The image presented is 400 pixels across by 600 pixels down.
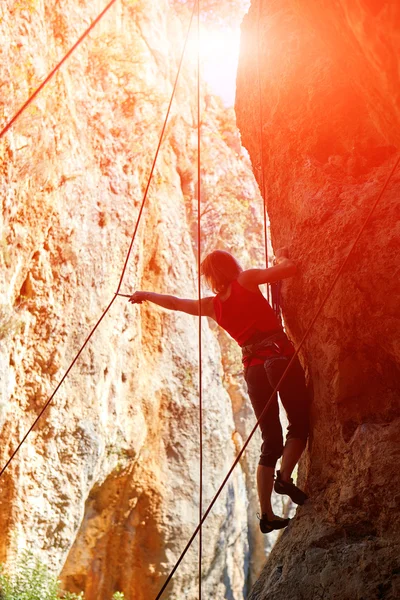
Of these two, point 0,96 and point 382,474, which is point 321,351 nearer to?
point 382,474

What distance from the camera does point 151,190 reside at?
10.3m

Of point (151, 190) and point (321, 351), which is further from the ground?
point (151, 190)

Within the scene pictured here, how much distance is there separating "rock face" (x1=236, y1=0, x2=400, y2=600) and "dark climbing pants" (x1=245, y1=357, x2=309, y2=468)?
107 mm

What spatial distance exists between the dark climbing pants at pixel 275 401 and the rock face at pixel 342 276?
0.11 meters

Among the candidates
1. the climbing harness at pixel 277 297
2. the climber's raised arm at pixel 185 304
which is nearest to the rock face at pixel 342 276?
the climbing harness at pixel 277 297

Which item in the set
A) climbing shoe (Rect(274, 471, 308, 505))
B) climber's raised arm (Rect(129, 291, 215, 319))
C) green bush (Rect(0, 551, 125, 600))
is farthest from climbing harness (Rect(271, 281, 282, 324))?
green bush (Rect(0, 551, 125, 600))

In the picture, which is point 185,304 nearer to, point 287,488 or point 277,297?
point 277,297

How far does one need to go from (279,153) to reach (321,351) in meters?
1.62

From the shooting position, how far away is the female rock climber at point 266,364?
335cm

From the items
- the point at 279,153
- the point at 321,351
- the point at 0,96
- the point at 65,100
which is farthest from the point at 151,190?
the point at 321,351

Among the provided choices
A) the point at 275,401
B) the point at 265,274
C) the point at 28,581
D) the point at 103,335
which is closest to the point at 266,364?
the point at 275,401

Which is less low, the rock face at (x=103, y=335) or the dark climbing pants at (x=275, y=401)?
the rock face at (x=103, y=335)

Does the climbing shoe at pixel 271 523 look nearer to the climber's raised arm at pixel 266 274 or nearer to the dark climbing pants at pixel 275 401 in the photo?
the dark climbing pants at pixel 275 401

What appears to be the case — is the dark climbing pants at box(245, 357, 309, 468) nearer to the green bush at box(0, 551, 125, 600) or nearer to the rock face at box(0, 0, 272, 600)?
the rock face at box(0, 0, 272, 600)
